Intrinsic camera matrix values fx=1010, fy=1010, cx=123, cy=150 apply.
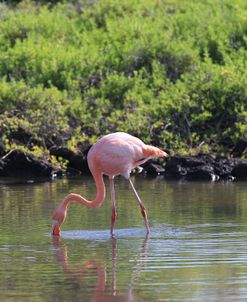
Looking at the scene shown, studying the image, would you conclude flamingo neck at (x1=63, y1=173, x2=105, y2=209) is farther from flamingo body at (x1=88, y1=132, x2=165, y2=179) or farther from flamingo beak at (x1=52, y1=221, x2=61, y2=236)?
flamingo beak at (x1=52, y1=221, x2=61, y2=236)

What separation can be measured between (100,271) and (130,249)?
4.25ft

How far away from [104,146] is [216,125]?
26.0 ft

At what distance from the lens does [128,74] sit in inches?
879

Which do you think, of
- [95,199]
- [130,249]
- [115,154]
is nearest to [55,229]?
[95,199]

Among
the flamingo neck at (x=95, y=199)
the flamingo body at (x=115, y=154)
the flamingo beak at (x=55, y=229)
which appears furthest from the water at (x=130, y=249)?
the flamingo body at (x=115, y=154)

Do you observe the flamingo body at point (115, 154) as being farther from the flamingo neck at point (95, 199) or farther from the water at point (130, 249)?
the water at point (130, 249)

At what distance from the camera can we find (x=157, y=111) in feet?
65.6

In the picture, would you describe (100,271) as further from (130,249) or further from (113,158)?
(113,158)

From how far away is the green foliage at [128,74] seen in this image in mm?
19734

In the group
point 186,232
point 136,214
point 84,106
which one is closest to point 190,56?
point 84,106

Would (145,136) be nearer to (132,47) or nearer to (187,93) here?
(187,93)

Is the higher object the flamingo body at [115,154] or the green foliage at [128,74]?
the green foliage at [128,74]

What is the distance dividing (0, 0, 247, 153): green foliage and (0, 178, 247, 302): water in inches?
145

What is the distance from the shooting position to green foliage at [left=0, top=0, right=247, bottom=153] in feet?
64.7
